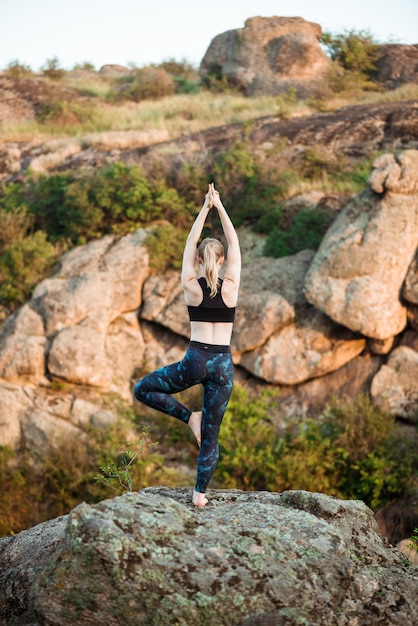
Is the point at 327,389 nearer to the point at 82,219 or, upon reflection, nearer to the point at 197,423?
the point at 82,219

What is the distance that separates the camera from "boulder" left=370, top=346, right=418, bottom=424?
14727mm

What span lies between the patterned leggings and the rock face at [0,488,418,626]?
572 mm

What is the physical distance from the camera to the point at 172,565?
4.69m

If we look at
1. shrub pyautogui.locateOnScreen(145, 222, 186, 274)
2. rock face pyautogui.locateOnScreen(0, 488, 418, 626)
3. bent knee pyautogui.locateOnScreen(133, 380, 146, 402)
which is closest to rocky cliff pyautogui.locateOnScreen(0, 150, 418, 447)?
shrub pyautogui.locateOnScreen(145, 222, 186, 274)

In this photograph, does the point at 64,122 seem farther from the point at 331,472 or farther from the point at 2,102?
the point at 331,472

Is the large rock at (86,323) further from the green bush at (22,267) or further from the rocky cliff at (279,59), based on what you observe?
the rocky cliff at (279,59)

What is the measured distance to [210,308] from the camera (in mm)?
5973

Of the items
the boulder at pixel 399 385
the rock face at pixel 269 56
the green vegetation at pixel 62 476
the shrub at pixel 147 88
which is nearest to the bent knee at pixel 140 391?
the green vegetation at pixel 62 476

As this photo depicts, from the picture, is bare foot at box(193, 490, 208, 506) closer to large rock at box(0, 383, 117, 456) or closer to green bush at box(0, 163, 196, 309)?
large rock at box(0, 383, 117, 456)

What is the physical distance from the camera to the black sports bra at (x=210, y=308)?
595 centimetres

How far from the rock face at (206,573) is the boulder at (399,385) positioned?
30.7ft

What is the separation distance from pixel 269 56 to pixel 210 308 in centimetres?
2830

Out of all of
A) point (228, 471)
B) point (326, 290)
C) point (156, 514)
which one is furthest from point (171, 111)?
point (156, 514)

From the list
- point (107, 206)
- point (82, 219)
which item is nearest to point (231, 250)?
point (107, 206)
